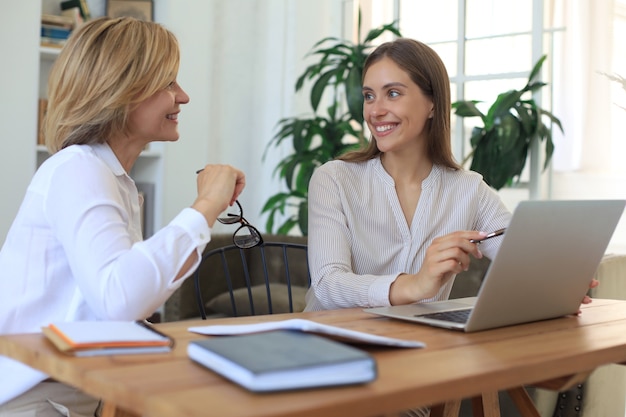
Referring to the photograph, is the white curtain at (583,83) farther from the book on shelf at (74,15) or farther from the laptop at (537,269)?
the book on shelf at (74,15)

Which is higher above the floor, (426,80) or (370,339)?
(426,80)

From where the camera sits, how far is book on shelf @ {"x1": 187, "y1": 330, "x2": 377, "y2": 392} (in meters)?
0.92

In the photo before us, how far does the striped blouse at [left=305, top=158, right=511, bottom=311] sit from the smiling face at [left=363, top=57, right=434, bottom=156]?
9cm

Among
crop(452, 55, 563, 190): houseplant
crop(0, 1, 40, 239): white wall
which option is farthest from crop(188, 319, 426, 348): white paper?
crop(0, 1, 40, 239): white wall

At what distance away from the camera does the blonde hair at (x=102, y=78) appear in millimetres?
1556

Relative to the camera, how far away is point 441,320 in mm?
1492

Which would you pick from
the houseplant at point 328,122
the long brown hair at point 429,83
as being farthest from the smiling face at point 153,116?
the houseplant at point 328,122

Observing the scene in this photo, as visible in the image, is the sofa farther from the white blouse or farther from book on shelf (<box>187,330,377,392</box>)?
book on shelf (<box>187,330,377,392</box>)

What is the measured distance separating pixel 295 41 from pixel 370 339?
3.79m

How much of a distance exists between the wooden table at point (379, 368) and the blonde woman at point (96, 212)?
0.41ft

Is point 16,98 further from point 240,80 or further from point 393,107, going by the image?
point 393,107

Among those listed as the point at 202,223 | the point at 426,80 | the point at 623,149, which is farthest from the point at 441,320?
the point at 623,149

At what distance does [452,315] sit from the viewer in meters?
1.57

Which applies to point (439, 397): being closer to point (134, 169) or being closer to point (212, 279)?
point (212, 279)
